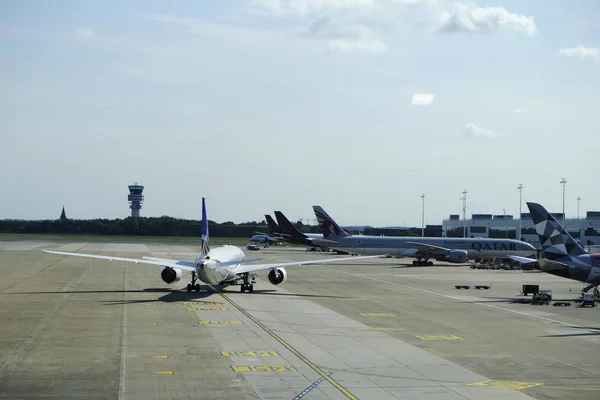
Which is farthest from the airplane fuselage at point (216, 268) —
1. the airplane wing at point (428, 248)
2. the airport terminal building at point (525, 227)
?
the airport terminal building at point (525, 227)

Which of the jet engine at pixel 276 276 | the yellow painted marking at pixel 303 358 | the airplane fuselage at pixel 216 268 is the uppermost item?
the airplane fuselage at pixel 216 268

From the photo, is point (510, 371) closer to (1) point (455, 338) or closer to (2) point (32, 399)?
(1) point (455, 338)

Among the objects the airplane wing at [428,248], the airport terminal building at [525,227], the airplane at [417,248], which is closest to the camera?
the airplane wing at [428,248]

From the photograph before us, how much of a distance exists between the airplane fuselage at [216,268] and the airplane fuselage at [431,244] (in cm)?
4805

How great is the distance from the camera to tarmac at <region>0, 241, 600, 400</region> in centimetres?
2239

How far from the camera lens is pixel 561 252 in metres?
49.9

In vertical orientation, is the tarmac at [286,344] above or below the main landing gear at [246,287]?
below

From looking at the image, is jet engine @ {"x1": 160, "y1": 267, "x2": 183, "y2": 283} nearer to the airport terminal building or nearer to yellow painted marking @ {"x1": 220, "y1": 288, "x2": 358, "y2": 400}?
yellow painted marking @ {"x1": 220, "y1": 288, "x2": 358, "y2": 400}

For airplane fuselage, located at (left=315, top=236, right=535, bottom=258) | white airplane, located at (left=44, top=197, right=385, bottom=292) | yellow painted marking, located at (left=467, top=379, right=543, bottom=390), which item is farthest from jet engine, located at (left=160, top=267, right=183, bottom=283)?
airplane fuselage, located at (left=315, top=236, right=535, bottom=258)

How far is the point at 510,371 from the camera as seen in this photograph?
26.0 m

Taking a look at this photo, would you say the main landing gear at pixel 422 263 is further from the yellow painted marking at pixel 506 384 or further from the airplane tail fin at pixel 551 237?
the yellow painted marking at pixel 506 384

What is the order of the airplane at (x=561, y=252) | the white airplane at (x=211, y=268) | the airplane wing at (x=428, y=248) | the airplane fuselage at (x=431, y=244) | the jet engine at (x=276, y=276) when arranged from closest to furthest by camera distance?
the white airplane at (x=211, y=268) → the airplane at (x=561, y=252) → the jet engine at (x=276, y=276) → the airplane wing at (x=428, y=248) → the airplane fuselage at (x=431, y=244)

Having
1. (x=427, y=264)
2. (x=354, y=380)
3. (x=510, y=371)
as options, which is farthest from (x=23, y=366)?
(x=427, y=264)

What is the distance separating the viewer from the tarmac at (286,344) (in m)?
22.4
